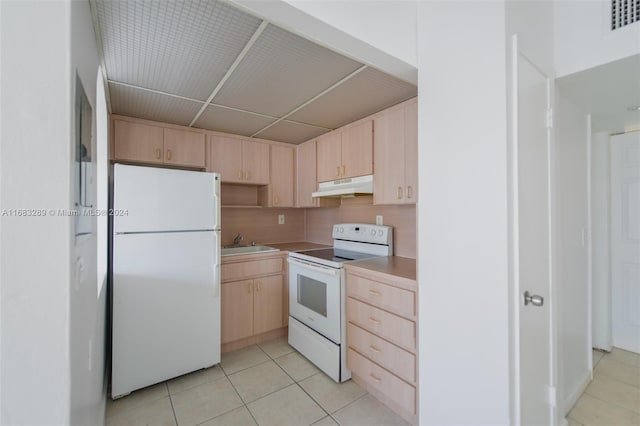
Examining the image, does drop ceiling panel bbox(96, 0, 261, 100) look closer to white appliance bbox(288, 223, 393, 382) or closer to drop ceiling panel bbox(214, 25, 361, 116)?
drop ceiling panel bbox(214, 25, 361, 116)

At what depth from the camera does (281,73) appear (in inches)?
70.0

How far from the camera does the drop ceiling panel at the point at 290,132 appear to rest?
2783 mm

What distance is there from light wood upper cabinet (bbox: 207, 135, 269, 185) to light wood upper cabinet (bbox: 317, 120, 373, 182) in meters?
0.67

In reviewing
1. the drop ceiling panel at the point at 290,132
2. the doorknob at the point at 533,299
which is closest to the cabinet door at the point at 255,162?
the drop ceiling panel at the point at 290,132

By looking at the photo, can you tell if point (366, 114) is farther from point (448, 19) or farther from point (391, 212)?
point (448, 19)

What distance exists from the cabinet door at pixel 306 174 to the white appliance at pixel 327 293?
1.68ft

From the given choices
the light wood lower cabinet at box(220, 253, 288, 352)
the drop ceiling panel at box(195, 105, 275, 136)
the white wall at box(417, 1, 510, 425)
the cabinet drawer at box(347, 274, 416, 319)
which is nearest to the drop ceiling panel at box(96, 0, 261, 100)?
the drop ceiling panel at box(195, 105, 275, 136)

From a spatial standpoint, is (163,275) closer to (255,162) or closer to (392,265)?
(255,162)

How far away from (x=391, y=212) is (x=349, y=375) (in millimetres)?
1455

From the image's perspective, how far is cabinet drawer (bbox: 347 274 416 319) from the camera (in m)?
1.69

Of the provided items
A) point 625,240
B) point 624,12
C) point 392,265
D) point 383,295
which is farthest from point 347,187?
point 625,240

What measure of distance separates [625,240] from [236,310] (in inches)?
144
